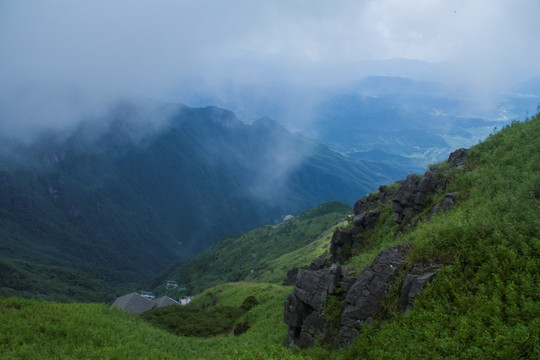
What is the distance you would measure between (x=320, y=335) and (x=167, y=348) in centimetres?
821

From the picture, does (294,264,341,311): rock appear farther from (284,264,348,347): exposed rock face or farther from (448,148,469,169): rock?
(448,148,469,169): rock

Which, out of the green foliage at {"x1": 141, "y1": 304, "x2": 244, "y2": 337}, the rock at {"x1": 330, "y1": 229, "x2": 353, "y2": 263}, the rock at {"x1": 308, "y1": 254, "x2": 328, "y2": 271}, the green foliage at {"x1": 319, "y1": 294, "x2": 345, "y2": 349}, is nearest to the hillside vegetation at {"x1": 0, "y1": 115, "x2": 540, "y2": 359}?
the green foliage at {"x1": 319, "y1": 294, "x2": 345, "y2": 349}

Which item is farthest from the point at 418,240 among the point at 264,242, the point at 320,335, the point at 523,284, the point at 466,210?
the point at 264,242

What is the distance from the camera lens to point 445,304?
9.58 m

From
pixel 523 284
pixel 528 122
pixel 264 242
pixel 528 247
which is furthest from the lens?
pixel 264 242

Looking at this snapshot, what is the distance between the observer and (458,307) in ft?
30.4

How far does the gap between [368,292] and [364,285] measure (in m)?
0.38

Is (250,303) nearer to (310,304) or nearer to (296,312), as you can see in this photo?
(296,312)

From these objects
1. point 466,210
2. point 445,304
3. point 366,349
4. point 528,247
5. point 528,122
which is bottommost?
point 366,349

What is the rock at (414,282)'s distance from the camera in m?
10.4

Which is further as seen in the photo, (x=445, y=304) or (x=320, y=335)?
(x=320, y=335)

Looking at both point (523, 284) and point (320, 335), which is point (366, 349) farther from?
point (523, 284)

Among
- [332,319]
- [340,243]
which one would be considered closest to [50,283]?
[340,243]

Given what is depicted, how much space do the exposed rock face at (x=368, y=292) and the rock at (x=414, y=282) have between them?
86cm
